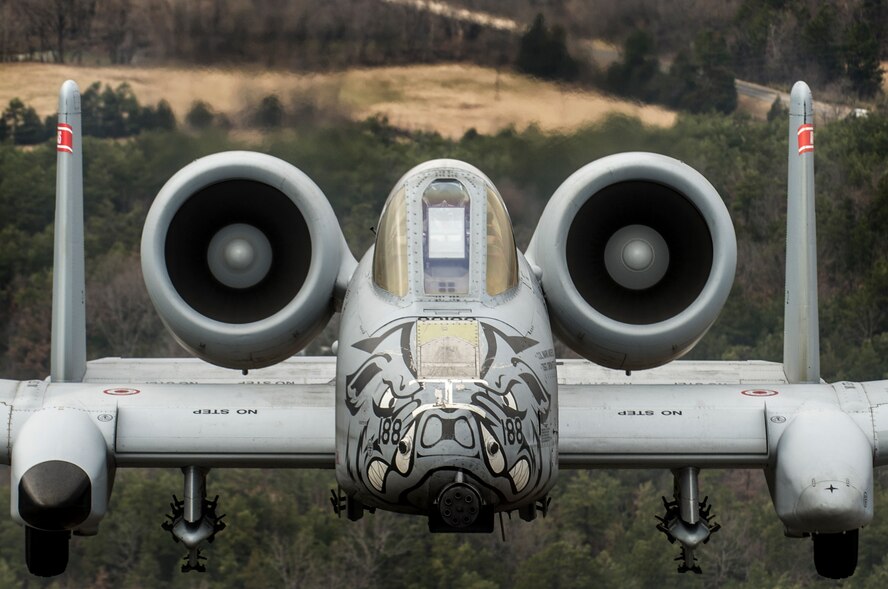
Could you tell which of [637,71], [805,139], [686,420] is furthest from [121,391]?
[637,71]

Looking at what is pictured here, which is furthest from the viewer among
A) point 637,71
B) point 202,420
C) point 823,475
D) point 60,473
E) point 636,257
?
point 637,71

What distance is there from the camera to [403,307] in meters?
14.8

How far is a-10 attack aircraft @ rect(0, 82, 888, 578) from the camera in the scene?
50.2ft

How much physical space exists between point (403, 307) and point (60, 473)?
8.89 ft

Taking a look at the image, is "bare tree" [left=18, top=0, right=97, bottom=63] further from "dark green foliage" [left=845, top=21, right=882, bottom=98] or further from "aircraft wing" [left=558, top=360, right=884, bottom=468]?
"aircraft wing" [left=558, top=360, right=884, bottom=468]

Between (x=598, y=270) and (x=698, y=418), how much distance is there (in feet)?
4.37

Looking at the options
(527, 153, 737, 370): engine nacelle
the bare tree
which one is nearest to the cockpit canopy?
(527, 153, 737, 370): engine nacelle

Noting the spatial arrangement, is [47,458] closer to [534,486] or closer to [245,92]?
[534,486]

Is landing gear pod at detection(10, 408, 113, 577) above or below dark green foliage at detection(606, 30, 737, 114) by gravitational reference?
below

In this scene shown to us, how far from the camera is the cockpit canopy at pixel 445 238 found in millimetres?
14930

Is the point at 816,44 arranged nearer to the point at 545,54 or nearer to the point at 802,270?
the point at 545,54

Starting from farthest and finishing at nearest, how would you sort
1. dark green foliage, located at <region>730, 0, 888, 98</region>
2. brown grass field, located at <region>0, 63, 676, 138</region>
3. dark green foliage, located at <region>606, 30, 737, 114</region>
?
dark green foliage, located at <region>730, 0, 888, 98</region> → dark green foliage, located at <region>606, 30, 737, 114</region> → brown grass field, located at <region>0, 63, 676, 138</region>

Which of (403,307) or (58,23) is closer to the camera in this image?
(403,307)

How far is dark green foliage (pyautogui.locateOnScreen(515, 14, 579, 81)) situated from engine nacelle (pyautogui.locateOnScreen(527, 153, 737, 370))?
226 inches
